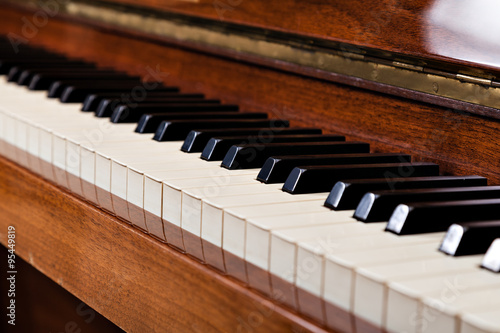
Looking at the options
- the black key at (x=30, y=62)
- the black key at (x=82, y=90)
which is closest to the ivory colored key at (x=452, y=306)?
the black key at (x=82, y=90)

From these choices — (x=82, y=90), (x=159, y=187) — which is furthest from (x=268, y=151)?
(x=82, y=90)

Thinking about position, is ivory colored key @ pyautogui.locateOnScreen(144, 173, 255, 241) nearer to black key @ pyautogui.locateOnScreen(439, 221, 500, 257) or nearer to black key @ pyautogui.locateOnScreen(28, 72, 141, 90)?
black key @ pyautogui.locateOnScreen(439, 221, 500, 257)

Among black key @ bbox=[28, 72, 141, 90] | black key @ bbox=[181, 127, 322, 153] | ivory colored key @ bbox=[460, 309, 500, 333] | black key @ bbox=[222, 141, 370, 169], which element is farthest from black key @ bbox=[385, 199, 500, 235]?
black key @ bbox=[28, 72, 141, 90]

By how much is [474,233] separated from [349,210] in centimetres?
20

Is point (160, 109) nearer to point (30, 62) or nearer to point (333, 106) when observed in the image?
point (333, 106)

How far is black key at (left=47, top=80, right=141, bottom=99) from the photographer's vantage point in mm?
1880

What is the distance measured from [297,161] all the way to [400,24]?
1.09ft

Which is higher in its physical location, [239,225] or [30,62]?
[30,62]

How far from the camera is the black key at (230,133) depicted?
1.32 m

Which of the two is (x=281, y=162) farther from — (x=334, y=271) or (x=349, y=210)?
(x=334, y=271)

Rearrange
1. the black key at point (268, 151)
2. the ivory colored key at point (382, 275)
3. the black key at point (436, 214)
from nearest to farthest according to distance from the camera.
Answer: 1. the ivory colored key at point (382, 275)
2. the black key at point (436, 214)
3. the black key at point (268, 151)

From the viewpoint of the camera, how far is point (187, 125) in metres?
1.46

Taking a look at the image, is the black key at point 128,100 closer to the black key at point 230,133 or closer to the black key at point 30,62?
the black key at point 230,133

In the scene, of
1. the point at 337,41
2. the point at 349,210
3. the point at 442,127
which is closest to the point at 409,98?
the point at 442,127
